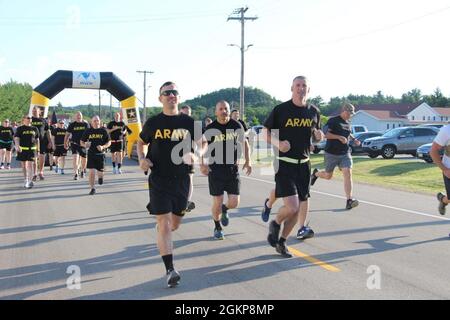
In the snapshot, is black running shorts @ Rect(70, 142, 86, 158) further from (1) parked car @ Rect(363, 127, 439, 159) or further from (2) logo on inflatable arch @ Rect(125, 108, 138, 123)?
(1) parked car @ Rect(363, 127, 439, 159)

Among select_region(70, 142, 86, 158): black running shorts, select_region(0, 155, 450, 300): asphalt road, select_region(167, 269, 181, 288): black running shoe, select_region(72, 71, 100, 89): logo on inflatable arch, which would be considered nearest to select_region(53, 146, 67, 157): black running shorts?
select_region(70, 142, 86, 158): black running shorts

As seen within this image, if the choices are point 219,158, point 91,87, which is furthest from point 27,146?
point 91,87

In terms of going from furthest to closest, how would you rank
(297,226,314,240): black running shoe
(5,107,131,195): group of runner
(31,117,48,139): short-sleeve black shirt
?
(31,117,48,139): short-sleeve black shirt < (5,107,131,195): group of runner < (297,226,314,240): black running shoe

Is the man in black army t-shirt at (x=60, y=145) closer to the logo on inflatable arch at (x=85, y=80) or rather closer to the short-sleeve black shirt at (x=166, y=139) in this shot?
the logo on inflatable arch at (x=85, y=80)

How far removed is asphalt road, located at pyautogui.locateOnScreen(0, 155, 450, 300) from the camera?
578 centimetres

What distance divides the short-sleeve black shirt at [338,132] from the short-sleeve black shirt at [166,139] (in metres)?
5.81

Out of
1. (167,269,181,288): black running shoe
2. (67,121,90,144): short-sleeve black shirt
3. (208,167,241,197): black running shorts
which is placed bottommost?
(167,269,181,288): black running shoe

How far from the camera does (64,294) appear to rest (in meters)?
5.63

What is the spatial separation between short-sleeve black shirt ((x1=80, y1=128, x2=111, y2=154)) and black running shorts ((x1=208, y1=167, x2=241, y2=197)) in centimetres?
621

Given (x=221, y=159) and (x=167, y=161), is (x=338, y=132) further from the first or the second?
(x=167, y=161)

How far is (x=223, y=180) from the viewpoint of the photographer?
852cm
